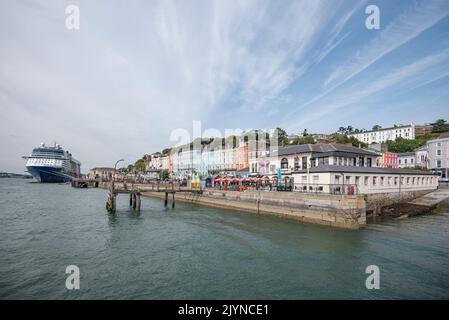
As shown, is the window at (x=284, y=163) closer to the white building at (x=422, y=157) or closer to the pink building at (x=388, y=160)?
the pink building at (x=388, y=160)

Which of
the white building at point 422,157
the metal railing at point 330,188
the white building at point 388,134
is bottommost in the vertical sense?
the metal railing at point 330,188

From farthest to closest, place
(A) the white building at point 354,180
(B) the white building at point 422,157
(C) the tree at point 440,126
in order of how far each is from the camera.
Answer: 1. (C) the tree at point 440,126
2. (B) the white building at point 422,157
3. (A) the white building at point 354,180

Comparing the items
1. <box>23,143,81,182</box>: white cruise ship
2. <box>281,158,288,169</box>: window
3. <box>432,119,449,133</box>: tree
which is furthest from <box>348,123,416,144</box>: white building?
<box>23,143,81,182</box>: white cruise ship

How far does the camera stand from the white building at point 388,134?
122 meters

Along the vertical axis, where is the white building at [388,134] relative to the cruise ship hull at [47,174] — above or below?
above

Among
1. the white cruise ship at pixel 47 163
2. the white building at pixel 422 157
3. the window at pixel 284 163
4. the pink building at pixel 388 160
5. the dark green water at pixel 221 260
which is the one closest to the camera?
the dark green water at pixel 221 260

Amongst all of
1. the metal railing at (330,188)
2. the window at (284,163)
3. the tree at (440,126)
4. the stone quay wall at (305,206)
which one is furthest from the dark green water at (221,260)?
the tree at (440,126)

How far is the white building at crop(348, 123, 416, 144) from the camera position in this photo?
401 feet

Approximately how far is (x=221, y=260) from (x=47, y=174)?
140311 mm

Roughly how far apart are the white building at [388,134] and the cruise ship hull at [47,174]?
6396 inches

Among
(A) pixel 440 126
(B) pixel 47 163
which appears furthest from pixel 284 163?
(A) pixel 440 126

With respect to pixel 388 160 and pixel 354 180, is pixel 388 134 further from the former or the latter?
pixel 354 180

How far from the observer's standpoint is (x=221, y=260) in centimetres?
1480
